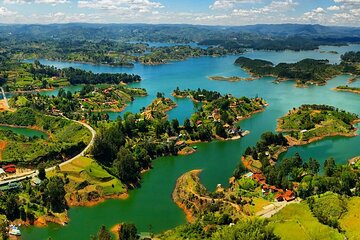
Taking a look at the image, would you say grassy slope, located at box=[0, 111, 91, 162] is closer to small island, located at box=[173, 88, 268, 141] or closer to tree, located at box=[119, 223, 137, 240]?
small island, located at box=[173, 88, 268, 141]

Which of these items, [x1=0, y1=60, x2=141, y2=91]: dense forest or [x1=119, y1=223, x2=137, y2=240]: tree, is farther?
[x1=0, y1=60, x2=141, y2=91]: dense forest

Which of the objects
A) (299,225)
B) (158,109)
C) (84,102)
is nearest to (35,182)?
(299,225)

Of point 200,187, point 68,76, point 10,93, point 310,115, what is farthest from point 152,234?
point 68,76

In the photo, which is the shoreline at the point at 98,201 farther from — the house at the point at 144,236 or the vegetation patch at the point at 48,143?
→ the vegetation patch at the point at 48,143

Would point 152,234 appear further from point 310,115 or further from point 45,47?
point 45,47

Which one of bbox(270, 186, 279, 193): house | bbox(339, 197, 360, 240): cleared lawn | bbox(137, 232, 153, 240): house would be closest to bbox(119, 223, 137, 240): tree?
bbox(137, 232, 153, 240): house

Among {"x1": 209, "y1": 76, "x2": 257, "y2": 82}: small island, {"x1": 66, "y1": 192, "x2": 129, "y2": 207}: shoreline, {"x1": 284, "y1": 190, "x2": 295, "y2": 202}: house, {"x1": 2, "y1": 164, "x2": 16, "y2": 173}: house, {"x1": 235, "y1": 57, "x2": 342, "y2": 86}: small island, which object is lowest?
{"x1": 66, "y1": 192, "x2": 129, "y2": 207}: shoreline

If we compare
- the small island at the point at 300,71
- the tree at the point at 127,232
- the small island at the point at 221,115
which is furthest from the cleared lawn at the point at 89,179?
the small island at the point at 300,71
